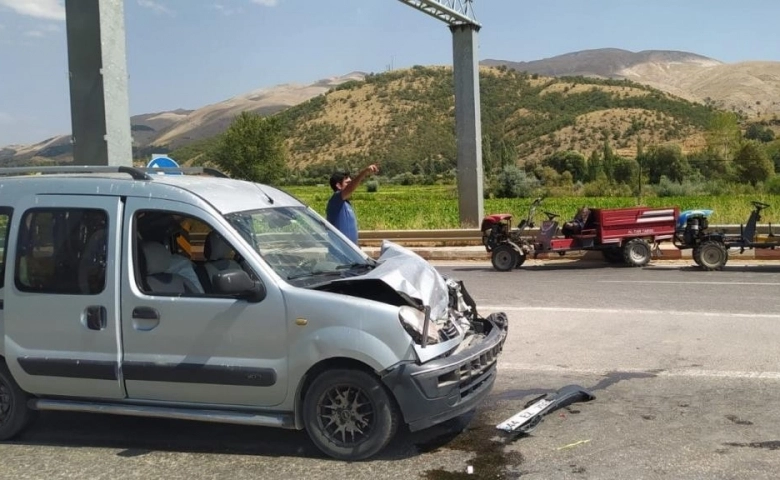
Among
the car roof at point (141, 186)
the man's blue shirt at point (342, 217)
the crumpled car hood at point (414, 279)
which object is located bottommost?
the crumpled car hood at point (414, 279)

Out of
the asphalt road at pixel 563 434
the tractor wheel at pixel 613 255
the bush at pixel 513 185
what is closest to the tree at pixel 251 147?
the bush at pixel 513 185

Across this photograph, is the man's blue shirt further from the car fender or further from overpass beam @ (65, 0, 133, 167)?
overpass beam @ (65, 0, 133, 167)

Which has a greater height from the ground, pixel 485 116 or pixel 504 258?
pixel 485 116

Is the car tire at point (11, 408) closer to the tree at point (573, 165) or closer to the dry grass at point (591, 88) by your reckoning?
the tree at point (573, 165)

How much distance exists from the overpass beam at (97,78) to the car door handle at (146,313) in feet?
21.3

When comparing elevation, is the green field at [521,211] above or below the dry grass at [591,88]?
below

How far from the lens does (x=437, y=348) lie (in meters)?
5.07

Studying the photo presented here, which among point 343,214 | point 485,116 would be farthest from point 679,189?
point 485,116

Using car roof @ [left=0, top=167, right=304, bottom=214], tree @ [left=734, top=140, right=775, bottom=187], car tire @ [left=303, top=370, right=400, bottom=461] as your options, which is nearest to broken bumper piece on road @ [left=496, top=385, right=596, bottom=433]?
car tire @ [left=303, top=370, right=400, bottom=461]

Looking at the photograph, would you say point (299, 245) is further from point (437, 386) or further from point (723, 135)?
point (723, 135)

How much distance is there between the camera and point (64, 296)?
18.0 feet

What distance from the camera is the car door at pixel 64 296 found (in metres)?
5.39

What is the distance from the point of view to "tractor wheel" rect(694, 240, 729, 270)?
14688mm

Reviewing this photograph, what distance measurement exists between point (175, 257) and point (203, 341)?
2.47 ft
